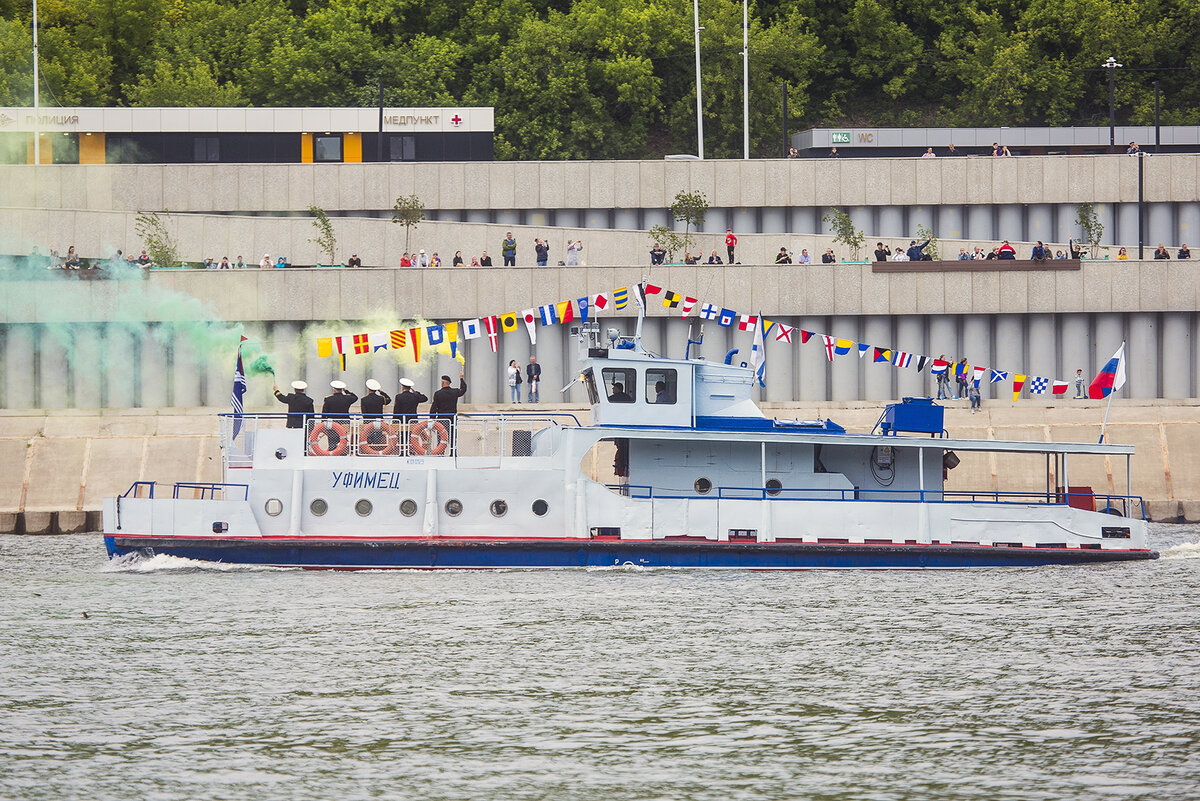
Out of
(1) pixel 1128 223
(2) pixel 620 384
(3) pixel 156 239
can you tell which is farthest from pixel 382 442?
(1) pixel 1128 223

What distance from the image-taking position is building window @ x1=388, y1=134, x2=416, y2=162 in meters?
67.5

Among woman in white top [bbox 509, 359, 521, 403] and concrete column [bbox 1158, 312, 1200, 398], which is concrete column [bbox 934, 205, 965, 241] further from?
woman in white top [bbox 509, 359, 521, 403]

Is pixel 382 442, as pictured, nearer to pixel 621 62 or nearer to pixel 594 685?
pixel 594 685

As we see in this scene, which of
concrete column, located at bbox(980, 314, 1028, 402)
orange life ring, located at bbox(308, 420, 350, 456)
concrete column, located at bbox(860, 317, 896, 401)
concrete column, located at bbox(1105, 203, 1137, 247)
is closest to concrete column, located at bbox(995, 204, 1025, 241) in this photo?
concrete column, located at bbox(1105, 203, 1137, 247)

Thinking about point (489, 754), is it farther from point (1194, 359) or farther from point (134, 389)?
point (1194, 359)

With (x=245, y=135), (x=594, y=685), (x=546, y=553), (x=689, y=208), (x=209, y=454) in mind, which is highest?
(x=245, y=135)

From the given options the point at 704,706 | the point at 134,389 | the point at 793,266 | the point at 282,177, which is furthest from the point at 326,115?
the point at 704,706

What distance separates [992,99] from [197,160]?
139 ft

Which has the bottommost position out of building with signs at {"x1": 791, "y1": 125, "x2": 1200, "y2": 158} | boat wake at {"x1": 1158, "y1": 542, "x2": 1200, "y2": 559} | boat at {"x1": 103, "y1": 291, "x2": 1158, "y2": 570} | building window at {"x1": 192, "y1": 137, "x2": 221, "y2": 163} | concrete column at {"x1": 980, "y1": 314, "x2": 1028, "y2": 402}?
boat wake at {"x1": 1158, "y1": 542, "x2": 1200, "y2": 559}

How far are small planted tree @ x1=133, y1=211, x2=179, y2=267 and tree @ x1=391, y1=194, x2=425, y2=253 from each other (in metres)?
8.87

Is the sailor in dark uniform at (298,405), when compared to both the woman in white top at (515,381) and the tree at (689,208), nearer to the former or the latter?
the woman in white top at (515,381)

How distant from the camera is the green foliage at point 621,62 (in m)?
82.4

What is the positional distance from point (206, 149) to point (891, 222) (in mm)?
29807

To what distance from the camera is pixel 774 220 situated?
65.6 m
